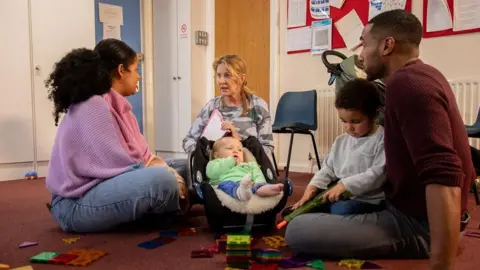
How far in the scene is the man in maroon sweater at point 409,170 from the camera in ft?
3.03

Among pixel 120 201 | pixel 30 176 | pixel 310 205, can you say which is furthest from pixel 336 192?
pixel 30 176

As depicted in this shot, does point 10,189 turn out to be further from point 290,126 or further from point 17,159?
point 290,126

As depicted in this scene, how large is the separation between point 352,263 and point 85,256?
35.8 inches

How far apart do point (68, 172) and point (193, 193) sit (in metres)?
0.55

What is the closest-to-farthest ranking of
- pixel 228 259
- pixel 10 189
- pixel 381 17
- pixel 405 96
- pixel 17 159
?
pixel 405 96, pixel 381 17, pixel 228 259, pixel 10 189, pixel 17 159

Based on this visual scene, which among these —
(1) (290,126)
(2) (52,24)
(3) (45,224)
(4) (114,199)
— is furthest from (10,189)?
(1) (290,126)

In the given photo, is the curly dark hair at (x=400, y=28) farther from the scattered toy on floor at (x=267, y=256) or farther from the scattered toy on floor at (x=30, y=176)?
the scattered toy on floor at (x=30, y=176)

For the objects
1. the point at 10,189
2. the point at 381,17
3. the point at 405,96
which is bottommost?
the point at 10,189

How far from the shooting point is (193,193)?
2023 mm

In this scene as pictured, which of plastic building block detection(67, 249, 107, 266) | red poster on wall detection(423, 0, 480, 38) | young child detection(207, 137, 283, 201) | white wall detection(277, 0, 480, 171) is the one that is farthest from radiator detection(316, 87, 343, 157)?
plastic building block detection(67, 249, 107, 266)

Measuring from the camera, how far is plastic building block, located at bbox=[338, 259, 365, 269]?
4.65ft

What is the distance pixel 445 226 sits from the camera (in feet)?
3.00

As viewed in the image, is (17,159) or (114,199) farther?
(17,159)

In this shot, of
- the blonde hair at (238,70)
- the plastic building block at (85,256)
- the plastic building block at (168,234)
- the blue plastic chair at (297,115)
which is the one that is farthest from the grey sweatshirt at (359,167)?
the blue plastic chair at (297,115)
